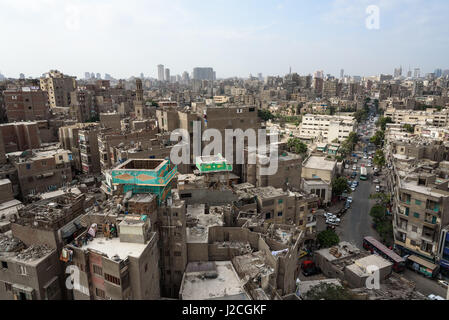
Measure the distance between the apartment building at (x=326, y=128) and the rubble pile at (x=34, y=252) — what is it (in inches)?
2320

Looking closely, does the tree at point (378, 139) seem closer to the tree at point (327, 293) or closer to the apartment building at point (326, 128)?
the apartment building at point (326, 128)

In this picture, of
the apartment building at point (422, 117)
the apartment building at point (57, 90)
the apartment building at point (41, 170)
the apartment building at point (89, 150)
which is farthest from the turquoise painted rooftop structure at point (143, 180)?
the apartment building at point (422, 117)

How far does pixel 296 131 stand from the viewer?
246 ft

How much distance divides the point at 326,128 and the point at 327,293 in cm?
5753

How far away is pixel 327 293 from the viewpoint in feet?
57.7

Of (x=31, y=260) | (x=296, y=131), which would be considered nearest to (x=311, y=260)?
(x=31, y=260)

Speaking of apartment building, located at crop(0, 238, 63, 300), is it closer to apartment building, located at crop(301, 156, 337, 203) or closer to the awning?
the awning

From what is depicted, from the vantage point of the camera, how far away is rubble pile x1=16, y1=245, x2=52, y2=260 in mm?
14656

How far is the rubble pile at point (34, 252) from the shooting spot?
14.7m

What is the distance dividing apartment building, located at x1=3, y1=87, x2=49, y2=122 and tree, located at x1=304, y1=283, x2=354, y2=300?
1920 inches

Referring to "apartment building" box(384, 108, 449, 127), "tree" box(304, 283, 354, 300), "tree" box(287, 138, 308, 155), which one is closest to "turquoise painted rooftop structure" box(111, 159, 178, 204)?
"tree" box(304, 283, 354, 300)

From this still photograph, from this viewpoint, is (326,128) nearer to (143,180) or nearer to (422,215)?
(422,215)

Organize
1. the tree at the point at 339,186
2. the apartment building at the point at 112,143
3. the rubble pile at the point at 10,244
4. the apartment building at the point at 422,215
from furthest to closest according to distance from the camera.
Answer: the tree at the point at 339,186
the apartment building at the point at 112,143
the apartment building at the point at 422,215
the rubble pile at the point at 10,244
